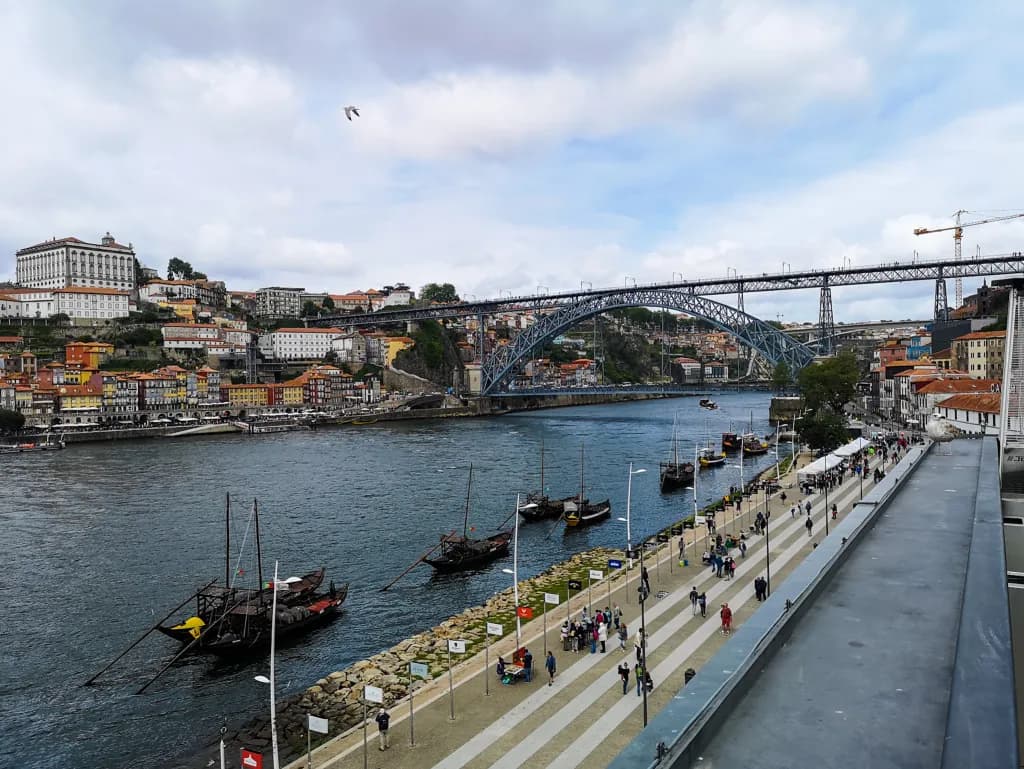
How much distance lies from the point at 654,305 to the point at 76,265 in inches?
2427

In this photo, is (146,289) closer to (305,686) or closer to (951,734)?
(305,686)

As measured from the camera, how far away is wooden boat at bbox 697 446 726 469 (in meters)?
32.9

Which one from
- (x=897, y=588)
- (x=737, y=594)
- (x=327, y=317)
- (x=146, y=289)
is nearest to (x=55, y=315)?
(x=146, y=289)

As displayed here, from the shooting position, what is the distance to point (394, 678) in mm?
10750

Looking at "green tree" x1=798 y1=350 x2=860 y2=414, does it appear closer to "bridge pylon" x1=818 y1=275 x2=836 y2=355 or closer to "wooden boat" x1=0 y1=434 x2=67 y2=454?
"bridge pylon" x1=818 y1=275 x2=836 y2=355

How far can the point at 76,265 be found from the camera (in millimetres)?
80312

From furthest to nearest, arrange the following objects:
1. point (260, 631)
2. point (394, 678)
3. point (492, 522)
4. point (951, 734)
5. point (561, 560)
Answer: point (492, 522) → point (561, 560) → point (260, 631) → point (394, 678) → point (951, 734)

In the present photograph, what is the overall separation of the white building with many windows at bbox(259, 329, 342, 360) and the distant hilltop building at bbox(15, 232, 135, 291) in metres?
18.4

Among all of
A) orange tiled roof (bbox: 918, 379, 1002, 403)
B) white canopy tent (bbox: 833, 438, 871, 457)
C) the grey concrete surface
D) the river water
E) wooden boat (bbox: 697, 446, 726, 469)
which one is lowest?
the river water

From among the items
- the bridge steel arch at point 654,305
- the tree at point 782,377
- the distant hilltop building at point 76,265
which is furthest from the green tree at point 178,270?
the tree at point 782,377

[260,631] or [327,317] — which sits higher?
[327,317]

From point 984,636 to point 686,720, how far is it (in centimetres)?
203

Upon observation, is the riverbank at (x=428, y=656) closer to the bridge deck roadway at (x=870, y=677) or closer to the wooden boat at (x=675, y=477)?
the bridge deck roadway at (x=870, y=677)

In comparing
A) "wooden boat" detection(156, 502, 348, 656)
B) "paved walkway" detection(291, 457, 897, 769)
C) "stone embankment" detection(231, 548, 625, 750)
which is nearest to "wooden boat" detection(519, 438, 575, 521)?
"stone embankment" detection(231, 548, 625, 750)
